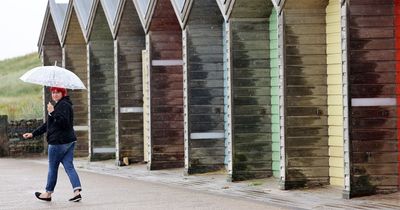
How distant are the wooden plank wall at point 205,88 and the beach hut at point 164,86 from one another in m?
1.70

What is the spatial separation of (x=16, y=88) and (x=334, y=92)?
55.0 metres

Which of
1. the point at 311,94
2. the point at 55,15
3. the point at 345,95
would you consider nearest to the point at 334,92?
the point at 311,94

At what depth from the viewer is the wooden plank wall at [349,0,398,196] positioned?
14188mm

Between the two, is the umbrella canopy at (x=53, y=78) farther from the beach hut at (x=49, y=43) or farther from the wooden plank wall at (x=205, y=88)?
the beach hut at (x=49, y=43)

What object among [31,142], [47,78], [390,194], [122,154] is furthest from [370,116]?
[31,142]

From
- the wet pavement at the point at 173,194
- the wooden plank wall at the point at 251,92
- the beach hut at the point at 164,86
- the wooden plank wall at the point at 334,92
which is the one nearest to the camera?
the wet pavement at the point at 173,194

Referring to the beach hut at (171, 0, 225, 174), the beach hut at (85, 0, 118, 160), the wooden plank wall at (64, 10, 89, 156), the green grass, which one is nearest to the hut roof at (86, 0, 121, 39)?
the beach hut at (85, 0, 118, 160)

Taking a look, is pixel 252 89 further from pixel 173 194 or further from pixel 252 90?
pixel 173 194

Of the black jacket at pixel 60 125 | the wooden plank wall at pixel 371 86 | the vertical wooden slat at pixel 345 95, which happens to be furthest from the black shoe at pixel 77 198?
the wooden plank wall at pixel 371 86

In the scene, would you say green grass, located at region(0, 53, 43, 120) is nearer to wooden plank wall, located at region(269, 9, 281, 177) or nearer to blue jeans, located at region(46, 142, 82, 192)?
wooden plank wall, located at region(269, 9, 281, 177)

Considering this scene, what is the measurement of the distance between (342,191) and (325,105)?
190 centimetres

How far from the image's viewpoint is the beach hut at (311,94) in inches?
620

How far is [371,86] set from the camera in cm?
1423

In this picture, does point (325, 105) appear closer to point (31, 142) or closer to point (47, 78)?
point (47, 78)
